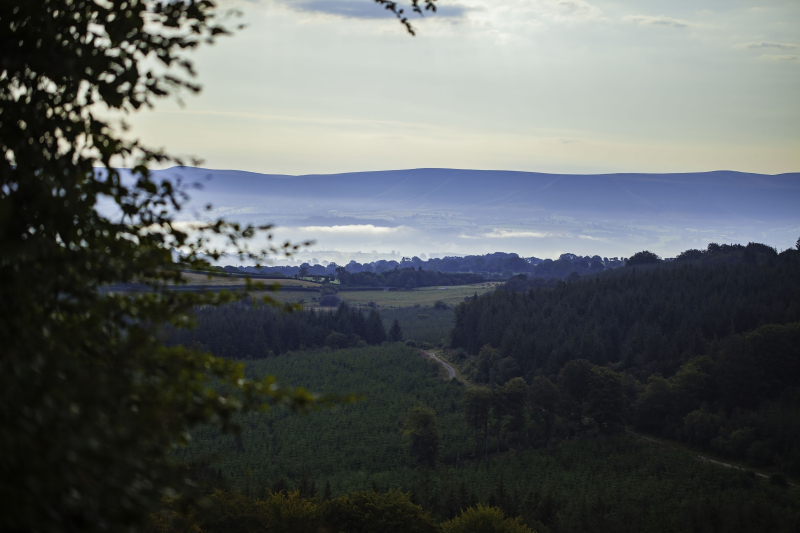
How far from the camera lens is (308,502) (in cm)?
2194

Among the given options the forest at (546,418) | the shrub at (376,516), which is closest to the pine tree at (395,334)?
the forest at (546,418)

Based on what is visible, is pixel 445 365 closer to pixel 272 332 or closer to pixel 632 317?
pixel 272 332

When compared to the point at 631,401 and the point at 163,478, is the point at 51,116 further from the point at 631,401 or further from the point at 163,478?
the point at 631,401

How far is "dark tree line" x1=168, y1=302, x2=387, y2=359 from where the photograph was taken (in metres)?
71.5

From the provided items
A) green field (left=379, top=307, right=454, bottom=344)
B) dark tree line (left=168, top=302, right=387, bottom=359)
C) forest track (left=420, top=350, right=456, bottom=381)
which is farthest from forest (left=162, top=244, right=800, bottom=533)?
green field (left=379, top=307, right=454, bottom=344)

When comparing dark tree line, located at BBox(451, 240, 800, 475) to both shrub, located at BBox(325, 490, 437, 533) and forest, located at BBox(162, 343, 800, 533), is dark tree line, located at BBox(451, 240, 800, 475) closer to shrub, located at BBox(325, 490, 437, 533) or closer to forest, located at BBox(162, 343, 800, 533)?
forest, located at BBox(162, 343, 800, 533)

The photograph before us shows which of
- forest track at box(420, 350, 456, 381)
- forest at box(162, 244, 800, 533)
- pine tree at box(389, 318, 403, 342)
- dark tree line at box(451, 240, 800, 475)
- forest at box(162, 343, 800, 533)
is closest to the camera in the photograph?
forest at box(162, 343, 800, 533)

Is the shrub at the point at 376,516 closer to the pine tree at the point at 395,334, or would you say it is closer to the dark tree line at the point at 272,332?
the dark tree line at the point at 272,332

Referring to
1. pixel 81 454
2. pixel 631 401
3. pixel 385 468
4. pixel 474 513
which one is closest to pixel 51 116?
pixel 81 454

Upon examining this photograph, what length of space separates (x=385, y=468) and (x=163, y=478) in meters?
37.0

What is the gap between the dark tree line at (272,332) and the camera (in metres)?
71.5

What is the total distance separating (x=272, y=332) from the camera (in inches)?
3061

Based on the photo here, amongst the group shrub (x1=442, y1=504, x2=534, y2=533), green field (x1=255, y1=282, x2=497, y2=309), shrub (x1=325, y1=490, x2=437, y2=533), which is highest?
green field (x1=255, y1=282, x2=497, y2=309)

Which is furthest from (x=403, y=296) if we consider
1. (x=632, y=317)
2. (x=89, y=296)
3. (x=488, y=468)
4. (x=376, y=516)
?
(x=89, y=296)
